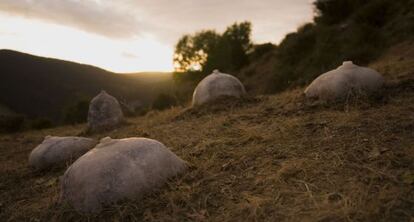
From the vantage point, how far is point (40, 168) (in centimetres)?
643

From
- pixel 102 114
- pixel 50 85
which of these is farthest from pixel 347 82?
pixel 50 85

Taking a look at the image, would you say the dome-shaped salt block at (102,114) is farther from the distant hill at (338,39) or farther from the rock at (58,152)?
the distant hill at (338,39)

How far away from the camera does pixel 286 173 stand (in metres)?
3.70

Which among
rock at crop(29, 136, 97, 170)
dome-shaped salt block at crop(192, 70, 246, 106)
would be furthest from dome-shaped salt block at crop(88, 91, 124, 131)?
rock at crop(29, 136, 97, 170)

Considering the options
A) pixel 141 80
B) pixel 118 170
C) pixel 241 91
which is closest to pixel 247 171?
pixel 118 170

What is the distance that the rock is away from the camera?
20.9ft

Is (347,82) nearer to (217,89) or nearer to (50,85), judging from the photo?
(217,89)

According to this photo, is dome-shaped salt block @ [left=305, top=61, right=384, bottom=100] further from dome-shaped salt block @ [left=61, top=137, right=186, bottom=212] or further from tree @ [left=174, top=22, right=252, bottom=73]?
tree @ [left=174, top=22, right=252, bottom=73]

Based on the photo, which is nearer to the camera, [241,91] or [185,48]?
[241,91]

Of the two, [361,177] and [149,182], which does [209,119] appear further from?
[361,177]

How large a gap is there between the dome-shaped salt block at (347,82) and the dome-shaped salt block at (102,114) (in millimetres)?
5884

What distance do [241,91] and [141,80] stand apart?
138 ft

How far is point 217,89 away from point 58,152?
4.19 m

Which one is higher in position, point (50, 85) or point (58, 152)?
point (50, 85)
